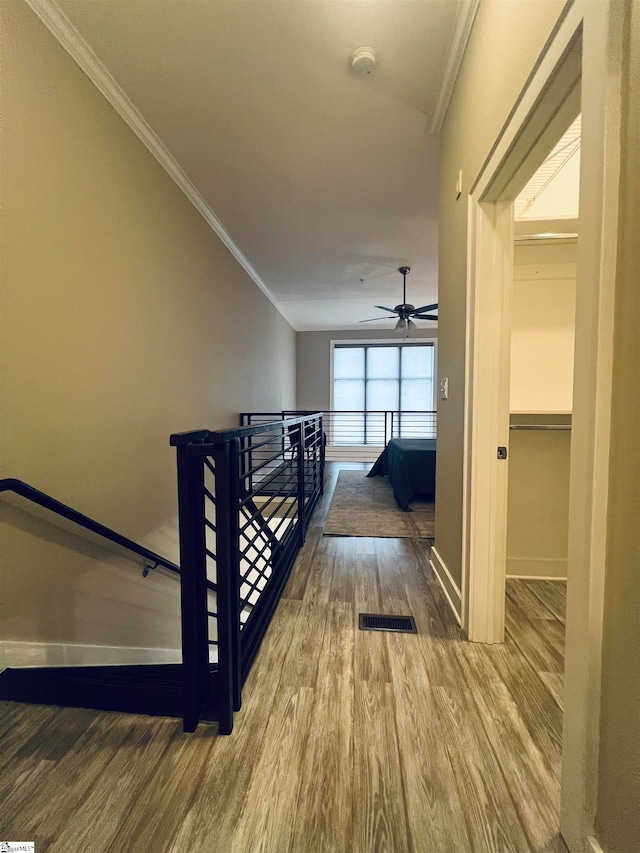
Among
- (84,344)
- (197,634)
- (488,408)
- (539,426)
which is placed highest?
(84,344)

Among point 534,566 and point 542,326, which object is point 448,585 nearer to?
point 534,566

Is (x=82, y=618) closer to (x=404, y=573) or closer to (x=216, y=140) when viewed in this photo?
(x=404, y=573)

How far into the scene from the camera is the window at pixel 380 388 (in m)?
7.76

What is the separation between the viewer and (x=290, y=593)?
6.30 feet

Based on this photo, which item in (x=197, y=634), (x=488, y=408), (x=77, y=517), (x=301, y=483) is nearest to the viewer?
(x=197, y=634)

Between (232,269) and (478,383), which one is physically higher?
(232,269)

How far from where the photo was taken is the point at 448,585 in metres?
1.82

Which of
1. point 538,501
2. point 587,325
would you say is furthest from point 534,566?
point 587,325

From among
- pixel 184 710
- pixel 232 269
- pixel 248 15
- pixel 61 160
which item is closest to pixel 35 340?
pixel 61 160

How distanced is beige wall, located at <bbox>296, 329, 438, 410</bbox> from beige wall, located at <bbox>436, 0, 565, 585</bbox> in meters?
5.90

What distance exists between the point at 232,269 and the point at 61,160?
91.8 inches

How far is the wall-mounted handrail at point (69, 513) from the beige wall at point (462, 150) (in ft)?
4.30

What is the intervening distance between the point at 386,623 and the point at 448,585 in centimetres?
42

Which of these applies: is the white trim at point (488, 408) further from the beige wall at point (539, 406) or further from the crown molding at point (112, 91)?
the crown molding at point (112, 91)
